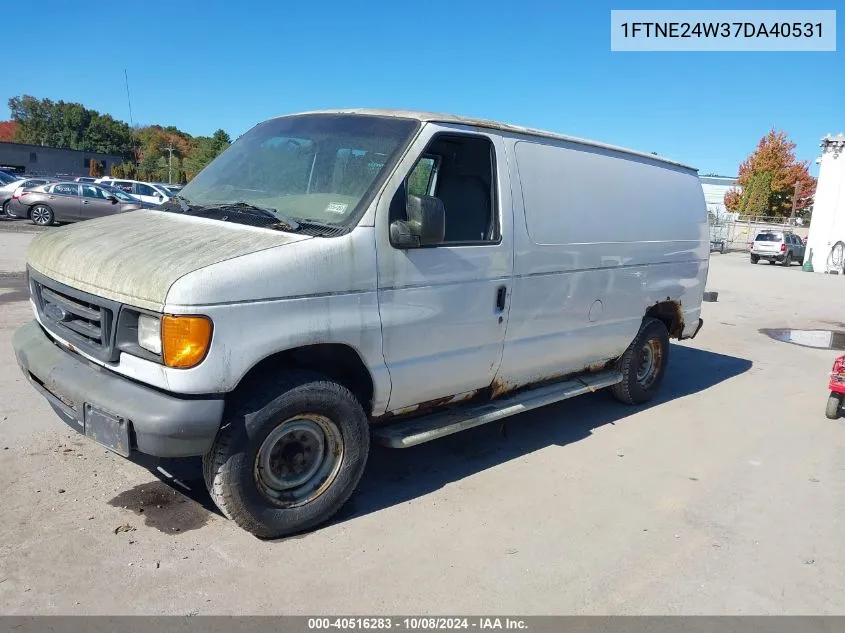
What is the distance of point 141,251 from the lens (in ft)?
10.8

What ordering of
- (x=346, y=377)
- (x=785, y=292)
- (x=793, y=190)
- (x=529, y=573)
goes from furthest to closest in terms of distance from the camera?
1. (x=793, y=190)
2. (x=785, y=292)
3. (x=346, y=377)
4. (x=529, y=573)

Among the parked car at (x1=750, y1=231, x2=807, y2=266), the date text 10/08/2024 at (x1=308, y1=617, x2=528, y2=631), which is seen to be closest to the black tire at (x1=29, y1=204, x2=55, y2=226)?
the date text 10/08/2024 at (x1=308, y1=617, x2=528, y2=631)

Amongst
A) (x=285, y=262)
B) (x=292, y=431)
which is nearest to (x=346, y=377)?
(x=292, y=431)

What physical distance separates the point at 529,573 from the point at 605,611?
43cm

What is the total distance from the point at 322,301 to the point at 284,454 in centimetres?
89

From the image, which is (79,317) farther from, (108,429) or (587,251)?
(587,251)

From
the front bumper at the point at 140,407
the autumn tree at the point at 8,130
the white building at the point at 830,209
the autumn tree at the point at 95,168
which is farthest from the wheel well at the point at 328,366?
the autumn tree at the point at 8,130

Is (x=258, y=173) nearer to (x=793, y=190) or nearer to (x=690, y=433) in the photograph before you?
(x=690, y=433)

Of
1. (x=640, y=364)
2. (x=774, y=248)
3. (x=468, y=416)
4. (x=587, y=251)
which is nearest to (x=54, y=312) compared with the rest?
(x=468, y=416)

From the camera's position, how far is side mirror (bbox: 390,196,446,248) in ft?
11.8

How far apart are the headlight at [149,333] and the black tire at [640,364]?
14.3 ft

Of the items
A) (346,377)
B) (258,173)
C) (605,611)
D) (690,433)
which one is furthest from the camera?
(690,433)

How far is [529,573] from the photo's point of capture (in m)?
3.40

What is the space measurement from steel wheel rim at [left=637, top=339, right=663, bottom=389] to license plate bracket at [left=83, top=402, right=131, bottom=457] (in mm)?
4838
